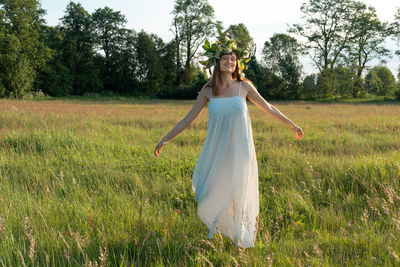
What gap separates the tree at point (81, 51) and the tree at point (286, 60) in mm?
25446

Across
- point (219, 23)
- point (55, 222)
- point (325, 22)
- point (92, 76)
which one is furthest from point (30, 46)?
point (55, 222)

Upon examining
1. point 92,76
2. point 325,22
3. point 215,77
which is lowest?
point 215,77

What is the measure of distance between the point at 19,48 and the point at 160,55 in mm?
20382

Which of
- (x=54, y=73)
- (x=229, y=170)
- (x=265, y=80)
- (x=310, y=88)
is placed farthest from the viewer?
(x=54, y=73)

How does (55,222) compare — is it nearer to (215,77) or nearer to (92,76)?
(215,77)

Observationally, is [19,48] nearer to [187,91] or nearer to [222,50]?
[187,91]

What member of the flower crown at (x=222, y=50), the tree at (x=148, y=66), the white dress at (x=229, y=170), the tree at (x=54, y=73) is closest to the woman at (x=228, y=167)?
the white dress at (x=229, y=170)

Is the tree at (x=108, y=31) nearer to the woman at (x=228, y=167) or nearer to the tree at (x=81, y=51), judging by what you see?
the tree at (x=81, y=51)

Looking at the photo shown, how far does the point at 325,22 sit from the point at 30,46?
38208mm

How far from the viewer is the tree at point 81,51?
48.1 metres

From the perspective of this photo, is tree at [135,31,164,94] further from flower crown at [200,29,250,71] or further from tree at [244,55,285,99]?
flower crown at [200,29,250,71]

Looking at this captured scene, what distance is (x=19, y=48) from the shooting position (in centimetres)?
3909

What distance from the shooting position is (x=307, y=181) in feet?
16.9

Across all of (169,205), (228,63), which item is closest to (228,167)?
(228,63)
